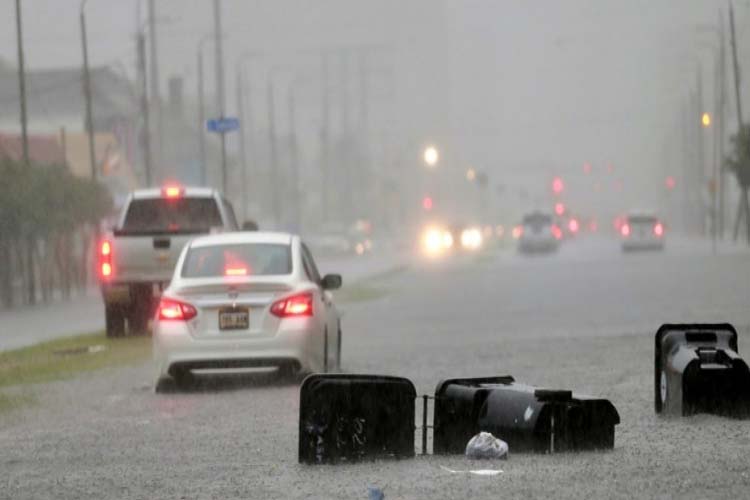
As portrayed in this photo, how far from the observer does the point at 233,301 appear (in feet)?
70.0

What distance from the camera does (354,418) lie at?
45.7ft

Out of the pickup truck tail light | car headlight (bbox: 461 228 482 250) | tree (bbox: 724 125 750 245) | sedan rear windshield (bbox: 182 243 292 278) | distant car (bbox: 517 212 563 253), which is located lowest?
car headlight (bbox: 461 228 482 250)

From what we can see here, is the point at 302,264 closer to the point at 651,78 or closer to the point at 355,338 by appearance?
the point at 355,338

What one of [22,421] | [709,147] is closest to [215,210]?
[22,421]

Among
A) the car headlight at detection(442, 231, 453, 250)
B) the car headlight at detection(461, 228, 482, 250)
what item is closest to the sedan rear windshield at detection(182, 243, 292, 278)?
the car headlight at detection(442, 231, 453, 250)

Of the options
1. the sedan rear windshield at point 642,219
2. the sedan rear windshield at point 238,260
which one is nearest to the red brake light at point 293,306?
the sedan rear windshield at point 238,260

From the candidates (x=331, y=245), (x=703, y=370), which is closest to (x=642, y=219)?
(x=331, y=245)

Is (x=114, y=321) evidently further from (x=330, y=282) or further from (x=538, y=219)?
(x=538, y=219)

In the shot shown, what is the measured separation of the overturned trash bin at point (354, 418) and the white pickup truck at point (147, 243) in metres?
17.2

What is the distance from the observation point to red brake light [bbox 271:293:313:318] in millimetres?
21406

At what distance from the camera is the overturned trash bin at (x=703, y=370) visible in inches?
621

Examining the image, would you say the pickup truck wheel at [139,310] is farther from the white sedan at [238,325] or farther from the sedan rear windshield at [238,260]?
the white sedan at [238,325]

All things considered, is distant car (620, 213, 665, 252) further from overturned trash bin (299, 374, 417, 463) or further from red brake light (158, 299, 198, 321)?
overturned trash bin (299, 374, 417, 463)

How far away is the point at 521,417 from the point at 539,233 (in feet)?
263
